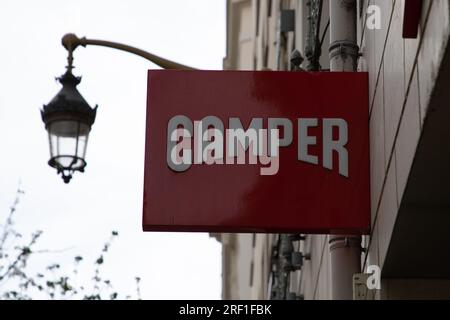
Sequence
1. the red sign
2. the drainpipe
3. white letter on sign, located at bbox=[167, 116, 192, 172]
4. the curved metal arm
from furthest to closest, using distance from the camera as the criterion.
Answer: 1. the drainpipe
2. the curved metal arm
3. white letter on sign, located at bbox=[167, 116, 192, 172]
4. the red sign

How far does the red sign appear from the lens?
9.86m

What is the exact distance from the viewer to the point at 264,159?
9953 mm

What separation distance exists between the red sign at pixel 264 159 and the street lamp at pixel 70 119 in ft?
4.07

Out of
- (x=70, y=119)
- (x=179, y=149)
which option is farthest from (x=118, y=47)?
(x=179, y=149)

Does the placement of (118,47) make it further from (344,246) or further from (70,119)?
(344,246)

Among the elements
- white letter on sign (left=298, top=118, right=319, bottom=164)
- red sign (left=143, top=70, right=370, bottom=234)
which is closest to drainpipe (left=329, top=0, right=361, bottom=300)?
red sign (left=143, top=70, right=370, bottom=234)

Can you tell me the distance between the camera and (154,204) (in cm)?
999

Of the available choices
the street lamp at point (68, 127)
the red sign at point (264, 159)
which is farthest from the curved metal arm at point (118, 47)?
the red sign at point (264, 159)

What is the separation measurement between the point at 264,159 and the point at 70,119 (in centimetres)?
242

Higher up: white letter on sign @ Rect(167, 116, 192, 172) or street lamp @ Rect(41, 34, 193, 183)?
street lamp @ Rect(41, 34, 193, 183)

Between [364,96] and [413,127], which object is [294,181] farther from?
[413,127]

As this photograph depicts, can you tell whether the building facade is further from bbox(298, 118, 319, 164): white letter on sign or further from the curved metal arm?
the curved metal arm

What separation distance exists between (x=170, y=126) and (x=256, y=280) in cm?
3106
